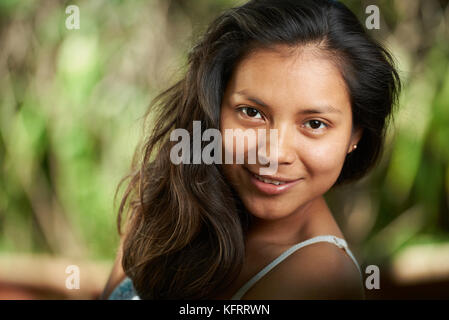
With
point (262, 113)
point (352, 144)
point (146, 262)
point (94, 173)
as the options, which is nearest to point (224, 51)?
point (262, 113)

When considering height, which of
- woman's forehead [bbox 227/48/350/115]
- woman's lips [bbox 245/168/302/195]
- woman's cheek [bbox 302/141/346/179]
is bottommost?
woman's lips [bbox 245/168/302/195]

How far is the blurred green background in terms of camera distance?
1.41 metres

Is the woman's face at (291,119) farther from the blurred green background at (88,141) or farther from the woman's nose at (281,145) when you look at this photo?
the blurred green background at (88,141)

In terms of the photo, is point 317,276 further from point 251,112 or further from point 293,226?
point 251,112

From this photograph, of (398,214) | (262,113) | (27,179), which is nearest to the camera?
(262,113)

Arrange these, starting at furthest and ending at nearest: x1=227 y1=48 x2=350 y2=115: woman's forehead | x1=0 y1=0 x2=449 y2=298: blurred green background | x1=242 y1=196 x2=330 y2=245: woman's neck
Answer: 1. x1=0 y1=0 x2=449 y2=298: blurred green background
2. x1=242 y1=196 x2=330 y2=245: woman's neck
3. x1=227 y1=48 x2=350 y2=115: woman's forehead

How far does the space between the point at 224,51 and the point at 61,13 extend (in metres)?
0.95

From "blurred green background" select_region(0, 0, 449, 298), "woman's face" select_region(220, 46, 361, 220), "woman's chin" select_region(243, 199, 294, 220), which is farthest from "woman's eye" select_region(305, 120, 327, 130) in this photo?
"blurred green background" select_region(0, 0, 449, 298)

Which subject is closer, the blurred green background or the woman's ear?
the woman's ear

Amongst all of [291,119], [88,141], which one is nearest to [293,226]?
[291,119]

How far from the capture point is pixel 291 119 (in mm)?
591

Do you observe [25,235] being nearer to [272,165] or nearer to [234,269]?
[234,269]

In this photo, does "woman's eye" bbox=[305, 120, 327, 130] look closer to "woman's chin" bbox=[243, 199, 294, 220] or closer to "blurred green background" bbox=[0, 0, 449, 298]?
"woman's chin" bbox=[243, 199, 294, 220]

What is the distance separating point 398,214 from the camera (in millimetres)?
1411
